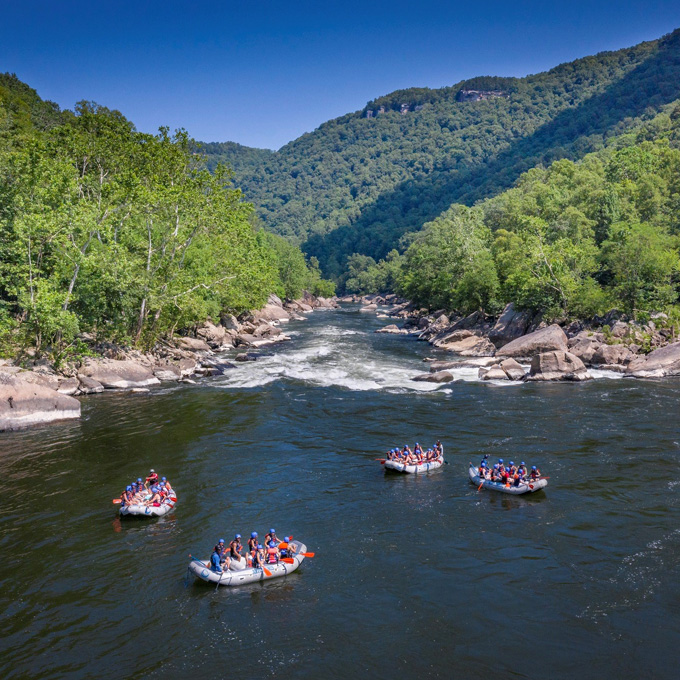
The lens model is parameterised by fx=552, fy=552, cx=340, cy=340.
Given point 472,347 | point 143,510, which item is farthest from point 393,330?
point 143,510

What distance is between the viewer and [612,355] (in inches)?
1949

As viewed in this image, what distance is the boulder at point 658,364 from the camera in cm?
4556

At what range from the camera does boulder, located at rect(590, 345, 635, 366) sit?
161 feet

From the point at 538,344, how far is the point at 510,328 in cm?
1170

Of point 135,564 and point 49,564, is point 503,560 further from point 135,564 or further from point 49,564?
point 49,564

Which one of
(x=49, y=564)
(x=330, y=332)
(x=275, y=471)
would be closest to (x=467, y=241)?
(x=330, y=332)

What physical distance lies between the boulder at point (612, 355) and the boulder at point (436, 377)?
13.7 m

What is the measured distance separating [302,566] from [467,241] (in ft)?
234

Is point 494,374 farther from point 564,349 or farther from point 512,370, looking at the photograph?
point 564,349

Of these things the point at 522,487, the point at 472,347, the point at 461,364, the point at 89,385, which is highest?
the point at 89,385

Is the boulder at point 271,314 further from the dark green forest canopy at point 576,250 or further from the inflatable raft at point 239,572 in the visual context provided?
the inflatable raft at point 239,572

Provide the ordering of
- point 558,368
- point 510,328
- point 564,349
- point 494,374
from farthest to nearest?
1. point 510,328
2. point 564,349
3. point 494,374
4. point 558,368

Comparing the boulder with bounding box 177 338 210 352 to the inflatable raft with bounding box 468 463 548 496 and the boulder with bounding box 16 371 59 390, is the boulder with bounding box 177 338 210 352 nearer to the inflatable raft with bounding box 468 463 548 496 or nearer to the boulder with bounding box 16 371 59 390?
the boulder with bounding box 16 371 59 390

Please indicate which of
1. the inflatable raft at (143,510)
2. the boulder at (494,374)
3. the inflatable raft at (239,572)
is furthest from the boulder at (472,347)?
the inflatable raft at (239,572)
